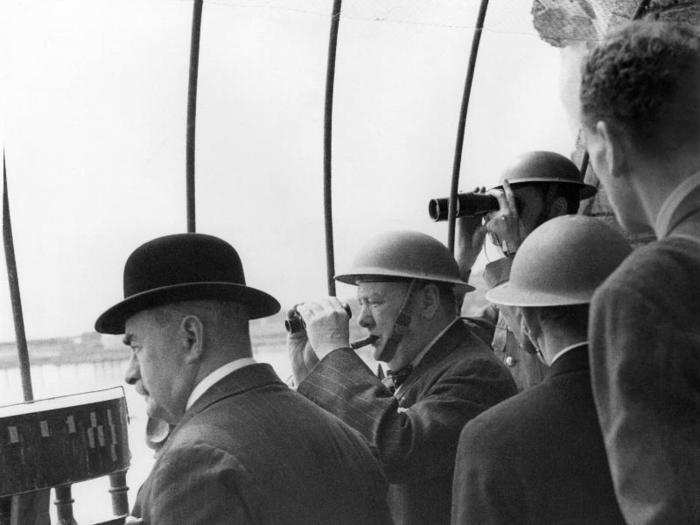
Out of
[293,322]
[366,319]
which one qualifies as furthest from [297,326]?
[366,319]

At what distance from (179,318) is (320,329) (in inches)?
34.7

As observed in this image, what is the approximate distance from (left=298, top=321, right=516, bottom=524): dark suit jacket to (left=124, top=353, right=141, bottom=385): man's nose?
729 mm

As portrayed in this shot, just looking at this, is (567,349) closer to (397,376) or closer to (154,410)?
(154,410)

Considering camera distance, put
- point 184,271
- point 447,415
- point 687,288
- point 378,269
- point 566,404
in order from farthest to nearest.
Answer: point 378,269 < point 447,415 < point 184,271 < point 566,404 < point 687,288

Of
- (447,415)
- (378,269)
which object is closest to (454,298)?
(378,269)

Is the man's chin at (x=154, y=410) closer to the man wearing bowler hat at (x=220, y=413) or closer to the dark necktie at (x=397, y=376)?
the man wearing bowler hat at (x=220, y=413)

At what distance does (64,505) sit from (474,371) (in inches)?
51.6

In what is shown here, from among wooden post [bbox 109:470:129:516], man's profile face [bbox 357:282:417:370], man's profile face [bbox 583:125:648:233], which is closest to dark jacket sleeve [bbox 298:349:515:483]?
man's profile face [bbox 357:282:417:370]

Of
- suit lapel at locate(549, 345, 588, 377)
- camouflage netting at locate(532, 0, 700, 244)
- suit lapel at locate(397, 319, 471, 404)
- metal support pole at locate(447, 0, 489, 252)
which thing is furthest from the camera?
camouflage netting at locate(532, 0, 700, 244)

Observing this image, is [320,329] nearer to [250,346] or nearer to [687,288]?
[250,346]

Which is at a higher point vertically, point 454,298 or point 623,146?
point 623,146

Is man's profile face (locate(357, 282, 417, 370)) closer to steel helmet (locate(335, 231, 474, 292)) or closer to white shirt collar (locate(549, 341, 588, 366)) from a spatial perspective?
steel helmet (locate(335, 231, 474, 292))

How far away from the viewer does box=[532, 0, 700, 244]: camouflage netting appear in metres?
3.95

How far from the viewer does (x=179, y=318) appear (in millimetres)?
1995
